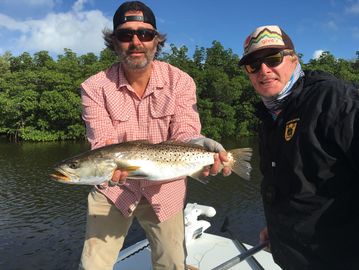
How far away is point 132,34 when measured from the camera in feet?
15.0

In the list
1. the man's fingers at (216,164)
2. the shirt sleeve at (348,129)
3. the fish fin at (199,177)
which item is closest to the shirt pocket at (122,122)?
Result: the fish fin at (199,177)

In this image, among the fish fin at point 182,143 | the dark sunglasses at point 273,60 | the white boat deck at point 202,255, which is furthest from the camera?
the white boat deck at point 202,255

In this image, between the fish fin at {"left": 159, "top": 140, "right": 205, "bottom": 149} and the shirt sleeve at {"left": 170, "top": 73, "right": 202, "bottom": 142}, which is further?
the shirt sleeve at {"left": 170, "top": 73, "right": 202, "bottom": 142}

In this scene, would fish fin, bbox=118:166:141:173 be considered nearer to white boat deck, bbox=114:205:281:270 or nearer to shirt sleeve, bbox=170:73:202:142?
shirt sleeve, bbox=170:73:202:142

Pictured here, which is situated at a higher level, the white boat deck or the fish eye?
the fish eye

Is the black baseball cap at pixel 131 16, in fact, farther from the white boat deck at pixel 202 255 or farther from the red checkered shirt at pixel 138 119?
the white boat deck at pixel 202 255

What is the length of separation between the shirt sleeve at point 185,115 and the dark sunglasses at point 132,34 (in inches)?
25.7

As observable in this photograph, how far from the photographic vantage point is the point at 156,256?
492cm

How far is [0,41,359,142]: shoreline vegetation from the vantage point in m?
59.4

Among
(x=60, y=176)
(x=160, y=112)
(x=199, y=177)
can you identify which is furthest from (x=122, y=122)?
(x=199, y=177)

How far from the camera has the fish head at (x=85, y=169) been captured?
160 inches

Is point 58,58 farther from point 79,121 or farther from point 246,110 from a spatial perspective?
point 246,110

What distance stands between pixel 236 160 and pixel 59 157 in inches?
1523

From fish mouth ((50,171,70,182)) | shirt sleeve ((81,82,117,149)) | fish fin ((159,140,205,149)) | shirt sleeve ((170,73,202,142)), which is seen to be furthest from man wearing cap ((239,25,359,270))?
fish mouth ((50,171,70,182))
